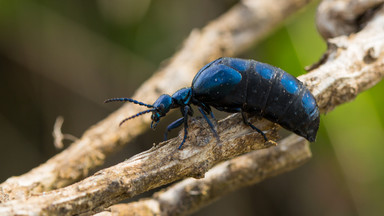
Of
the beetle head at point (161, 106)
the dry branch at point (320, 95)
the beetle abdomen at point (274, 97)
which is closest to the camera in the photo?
the beetle abdomen at point (274, 97)

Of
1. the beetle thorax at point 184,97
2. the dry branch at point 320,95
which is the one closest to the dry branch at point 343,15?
the dry branch at point 320,95

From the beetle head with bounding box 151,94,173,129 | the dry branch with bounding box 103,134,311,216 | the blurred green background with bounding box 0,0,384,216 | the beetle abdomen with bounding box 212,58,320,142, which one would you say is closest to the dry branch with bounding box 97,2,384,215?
the dry branch with bounding box 103,134,311,216

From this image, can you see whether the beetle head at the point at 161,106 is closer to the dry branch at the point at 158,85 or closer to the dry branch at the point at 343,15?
the dry branch at the point at 158,85

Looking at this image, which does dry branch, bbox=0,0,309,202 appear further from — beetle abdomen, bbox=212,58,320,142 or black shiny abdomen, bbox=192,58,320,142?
beetle abdomen, bbox=212,58,320,142

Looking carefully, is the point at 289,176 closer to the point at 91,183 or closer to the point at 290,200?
the point at 290,200

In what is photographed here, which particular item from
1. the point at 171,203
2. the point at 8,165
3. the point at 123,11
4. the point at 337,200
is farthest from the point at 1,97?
the point at 337,200
